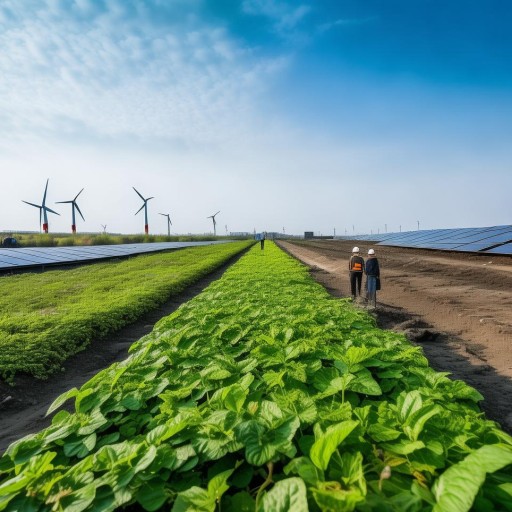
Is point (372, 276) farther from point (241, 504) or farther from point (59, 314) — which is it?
point (241, 504)

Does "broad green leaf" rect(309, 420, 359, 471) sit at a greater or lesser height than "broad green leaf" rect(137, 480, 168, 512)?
greater

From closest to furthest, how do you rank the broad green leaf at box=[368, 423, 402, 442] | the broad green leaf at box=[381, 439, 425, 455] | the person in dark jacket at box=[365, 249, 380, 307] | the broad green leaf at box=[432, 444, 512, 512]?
1. the broad green leaf at box=[432, 444, 512, 512]
2. the broad green leaf at box=[381, 439, 425, 455]
3. the broad green leaf at box=[368, 423, 402, 442]
4. the person in dark jacket at box=[365, 249, 380, 307]

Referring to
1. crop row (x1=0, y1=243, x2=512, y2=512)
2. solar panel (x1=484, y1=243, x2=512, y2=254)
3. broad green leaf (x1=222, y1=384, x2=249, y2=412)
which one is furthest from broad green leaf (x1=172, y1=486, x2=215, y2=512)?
solar panel (x1=484, y1=243, x2=512, y2=254)

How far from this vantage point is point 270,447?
1.43 metres

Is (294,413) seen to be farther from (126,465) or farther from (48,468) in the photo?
(48,468)

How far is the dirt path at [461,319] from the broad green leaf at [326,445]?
348 centimetres

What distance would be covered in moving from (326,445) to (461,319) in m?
9.33

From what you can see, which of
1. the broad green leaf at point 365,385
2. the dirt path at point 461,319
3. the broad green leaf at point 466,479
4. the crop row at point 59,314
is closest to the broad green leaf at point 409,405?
the broad green leaf at point 365,385

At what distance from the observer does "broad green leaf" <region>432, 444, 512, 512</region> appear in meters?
1.07

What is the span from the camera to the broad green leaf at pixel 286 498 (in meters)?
1.09

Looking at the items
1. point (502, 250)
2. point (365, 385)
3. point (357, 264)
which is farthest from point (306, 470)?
point (502, 250)

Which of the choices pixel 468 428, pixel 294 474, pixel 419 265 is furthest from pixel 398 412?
pixel 419 265

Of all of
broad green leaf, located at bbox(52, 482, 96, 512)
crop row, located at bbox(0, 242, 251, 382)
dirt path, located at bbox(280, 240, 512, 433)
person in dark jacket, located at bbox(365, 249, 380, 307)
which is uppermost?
broad green leaf, located at bbox(52, 482, 96, 512)

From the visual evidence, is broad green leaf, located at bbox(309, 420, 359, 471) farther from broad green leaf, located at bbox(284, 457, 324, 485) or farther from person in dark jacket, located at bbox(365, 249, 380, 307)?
person in dark jacket, located at bbox(365, 249, 380, 307)
